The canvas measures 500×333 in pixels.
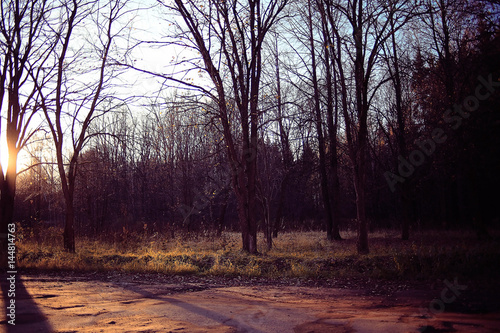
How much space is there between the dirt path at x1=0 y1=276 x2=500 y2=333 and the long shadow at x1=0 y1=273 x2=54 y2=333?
0.04ft

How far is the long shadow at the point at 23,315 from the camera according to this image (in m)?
4.40

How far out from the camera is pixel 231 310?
17.9 feet

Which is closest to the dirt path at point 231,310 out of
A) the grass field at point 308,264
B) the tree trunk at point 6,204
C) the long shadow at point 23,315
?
the long shadow at point 23,315

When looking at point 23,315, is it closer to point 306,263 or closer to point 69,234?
point 306,263

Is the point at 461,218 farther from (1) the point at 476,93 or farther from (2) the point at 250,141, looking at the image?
(2) the point at 250,141

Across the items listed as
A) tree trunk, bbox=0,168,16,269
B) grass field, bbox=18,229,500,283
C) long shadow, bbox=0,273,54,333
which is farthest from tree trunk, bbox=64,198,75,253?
long shadow, bbox=0,273,54,333

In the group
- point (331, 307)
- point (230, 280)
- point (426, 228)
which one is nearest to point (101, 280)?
point (230, 280)

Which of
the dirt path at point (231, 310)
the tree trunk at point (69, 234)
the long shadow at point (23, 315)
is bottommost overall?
the dirt path at point (231, 310)

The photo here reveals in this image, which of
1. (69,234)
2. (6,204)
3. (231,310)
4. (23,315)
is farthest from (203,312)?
(6,204)

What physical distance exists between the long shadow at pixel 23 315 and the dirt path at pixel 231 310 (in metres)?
0.01

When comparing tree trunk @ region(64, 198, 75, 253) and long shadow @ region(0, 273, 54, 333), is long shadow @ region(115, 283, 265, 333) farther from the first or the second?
tree trunk @ region(64, 198, 75, 253)

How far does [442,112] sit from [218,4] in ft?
30.6

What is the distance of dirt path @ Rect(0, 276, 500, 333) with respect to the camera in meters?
4.53

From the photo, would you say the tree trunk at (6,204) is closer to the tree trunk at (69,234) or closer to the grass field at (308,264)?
the grass field at (308,264)
